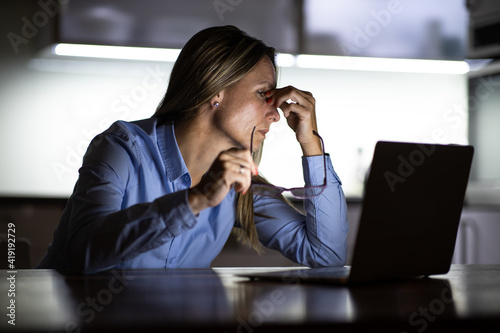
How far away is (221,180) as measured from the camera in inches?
36.1

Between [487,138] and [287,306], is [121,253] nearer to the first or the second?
[287,306]

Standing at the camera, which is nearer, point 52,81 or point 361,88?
point 52,81

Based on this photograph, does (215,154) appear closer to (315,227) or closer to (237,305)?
(315,227)

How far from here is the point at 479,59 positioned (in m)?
3.01

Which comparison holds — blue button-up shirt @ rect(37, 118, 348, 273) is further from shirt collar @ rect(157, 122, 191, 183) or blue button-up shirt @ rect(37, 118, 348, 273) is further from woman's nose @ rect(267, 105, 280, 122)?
woman's nose @ rect(267, 105, 280, 122)

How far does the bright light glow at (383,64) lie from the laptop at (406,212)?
6.65ft

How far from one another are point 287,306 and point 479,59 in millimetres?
2746

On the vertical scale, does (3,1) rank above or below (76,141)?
above

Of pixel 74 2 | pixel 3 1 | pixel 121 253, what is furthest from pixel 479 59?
pixel 121 253

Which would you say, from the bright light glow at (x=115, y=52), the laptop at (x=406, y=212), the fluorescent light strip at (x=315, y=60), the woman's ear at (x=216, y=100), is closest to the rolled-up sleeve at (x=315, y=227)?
the woman's ear at (x=216, y=100)

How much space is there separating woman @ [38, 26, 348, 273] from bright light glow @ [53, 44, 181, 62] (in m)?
1.33

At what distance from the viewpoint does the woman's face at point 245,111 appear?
4.62 ft

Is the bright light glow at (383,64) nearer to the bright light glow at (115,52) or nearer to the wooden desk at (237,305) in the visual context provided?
the bright light glow at (115,52)

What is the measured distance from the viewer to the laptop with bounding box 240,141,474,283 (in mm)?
802
